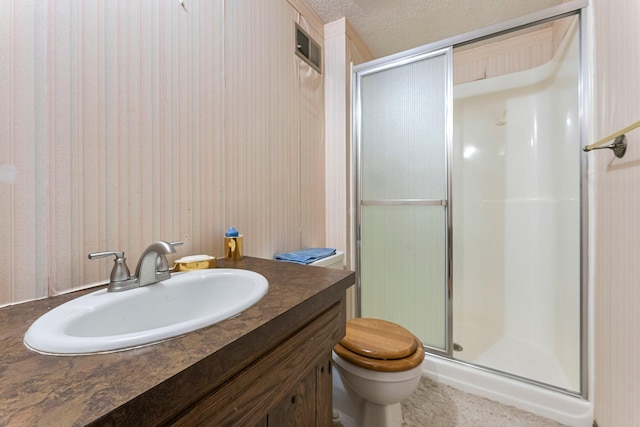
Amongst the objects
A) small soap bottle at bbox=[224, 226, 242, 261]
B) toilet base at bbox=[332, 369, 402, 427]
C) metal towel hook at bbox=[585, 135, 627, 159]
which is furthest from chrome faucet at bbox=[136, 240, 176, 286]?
metal towel hook at bbox=[585, 135, 627, 159]

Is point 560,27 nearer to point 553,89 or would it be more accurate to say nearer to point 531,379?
point 553,89

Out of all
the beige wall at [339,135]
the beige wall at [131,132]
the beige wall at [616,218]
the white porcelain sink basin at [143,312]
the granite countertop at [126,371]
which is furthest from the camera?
the beige wall at [339,135]

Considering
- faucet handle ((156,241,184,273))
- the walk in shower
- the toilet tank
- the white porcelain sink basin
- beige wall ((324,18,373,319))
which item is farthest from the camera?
beige wall ((324,18,373,319))

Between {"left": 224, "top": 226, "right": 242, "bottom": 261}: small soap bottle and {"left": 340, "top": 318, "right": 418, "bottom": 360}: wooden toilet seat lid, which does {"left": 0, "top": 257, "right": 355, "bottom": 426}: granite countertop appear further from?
{"left": 340, "top": 318, "right": 418, "bottom": 360}: wooden toilet seat lid

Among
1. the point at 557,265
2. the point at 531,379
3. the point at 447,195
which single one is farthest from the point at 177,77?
the point at 557,265

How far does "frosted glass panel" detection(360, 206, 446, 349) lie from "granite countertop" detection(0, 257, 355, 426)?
49.7 inches

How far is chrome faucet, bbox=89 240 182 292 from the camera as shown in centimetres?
66

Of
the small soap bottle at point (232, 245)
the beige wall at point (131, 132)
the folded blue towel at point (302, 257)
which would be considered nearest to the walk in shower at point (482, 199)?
the folded blue towel at point (302, 257)

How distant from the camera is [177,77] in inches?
36.4

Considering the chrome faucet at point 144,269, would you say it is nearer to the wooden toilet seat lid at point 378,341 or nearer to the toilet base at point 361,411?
the wooden toilet seat lid at point 378,341

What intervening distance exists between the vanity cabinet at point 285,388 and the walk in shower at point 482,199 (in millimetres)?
1063

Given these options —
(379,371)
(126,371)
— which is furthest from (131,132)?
(379,371)

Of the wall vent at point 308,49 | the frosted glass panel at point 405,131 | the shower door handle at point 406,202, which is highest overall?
the wall vent at point 308,49

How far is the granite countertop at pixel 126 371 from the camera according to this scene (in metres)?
0.28
